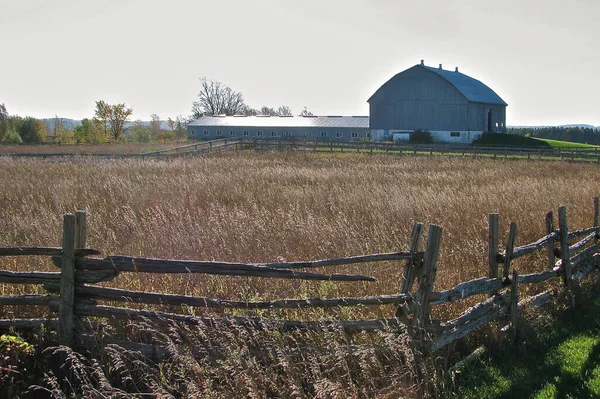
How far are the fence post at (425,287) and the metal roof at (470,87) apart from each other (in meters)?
52.4

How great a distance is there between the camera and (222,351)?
17.2 feet

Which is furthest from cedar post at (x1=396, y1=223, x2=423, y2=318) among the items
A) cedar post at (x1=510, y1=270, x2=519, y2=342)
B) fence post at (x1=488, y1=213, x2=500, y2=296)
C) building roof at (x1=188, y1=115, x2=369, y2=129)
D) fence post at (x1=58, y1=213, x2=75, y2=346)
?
building roof at (x1=188, y1=115, x2=369, y2=129)

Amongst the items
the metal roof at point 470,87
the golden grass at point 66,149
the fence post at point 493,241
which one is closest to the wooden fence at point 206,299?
the fence post at point 493,241

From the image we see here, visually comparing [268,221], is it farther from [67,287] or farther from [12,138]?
[12,138]

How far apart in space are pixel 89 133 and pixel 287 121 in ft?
93.5

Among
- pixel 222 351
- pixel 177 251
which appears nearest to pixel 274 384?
pixel 222 351

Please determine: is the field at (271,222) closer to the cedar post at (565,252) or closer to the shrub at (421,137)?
the cedar post at (565,252)

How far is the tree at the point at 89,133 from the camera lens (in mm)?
82375

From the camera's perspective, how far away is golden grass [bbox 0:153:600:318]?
23.2ft

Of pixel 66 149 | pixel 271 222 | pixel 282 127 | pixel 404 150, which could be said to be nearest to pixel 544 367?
pixel 271 222

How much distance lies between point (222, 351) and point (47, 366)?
172cm

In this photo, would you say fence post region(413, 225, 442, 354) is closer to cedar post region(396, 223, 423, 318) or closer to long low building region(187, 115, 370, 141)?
cedar post region(396, 223, 423, 318)

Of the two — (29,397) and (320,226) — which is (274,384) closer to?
(29,397)

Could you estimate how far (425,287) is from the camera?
5434mm
